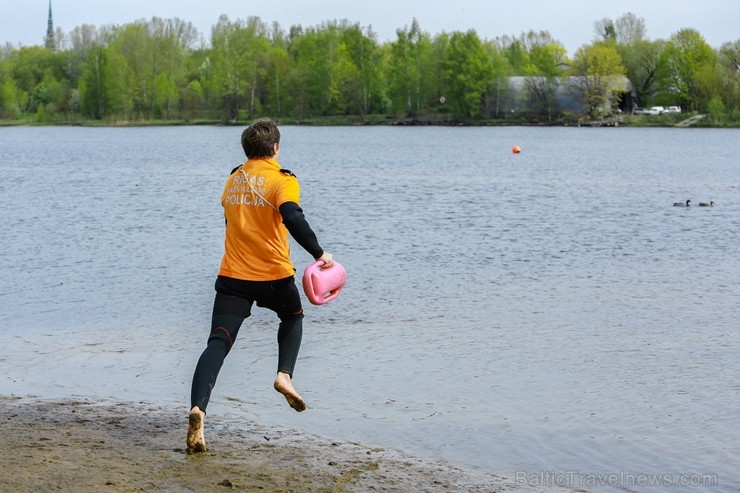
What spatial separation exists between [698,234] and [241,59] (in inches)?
4389

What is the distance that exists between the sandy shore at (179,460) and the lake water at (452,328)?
45 centimetres

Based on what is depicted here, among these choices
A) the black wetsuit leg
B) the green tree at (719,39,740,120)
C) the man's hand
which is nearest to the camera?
the black wetsuit leg

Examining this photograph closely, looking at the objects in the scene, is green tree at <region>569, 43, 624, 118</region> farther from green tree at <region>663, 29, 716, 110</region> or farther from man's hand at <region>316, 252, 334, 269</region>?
man's hand at <region>316, 252, 334, 269</region>

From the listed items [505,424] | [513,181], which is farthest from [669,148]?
[505,424]

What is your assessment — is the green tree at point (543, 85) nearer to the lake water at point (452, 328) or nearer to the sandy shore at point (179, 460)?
the lake water at point (452, 328)

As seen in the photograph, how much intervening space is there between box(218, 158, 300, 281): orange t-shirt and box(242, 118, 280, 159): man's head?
57mm

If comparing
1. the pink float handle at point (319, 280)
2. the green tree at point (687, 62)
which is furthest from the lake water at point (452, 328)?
the green tree at point (687, 62)

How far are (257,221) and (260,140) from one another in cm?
53

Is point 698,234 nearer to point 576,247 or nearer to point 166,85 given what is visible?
point 576,247

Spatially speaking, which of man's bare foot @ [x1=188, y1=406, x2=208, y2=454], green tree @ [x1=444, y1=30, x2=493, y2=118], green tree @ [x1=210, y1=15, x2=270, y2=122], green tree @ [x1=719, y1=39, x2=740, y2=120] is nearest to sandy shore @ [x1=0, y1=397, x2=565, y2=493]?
man's bare foot @ [x1=188, y1=406, x2=208, y2=454]

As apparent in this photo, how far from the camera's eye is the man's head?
6.49 m

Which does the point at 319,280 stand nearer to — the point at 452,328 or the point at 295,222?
the point at 295,222

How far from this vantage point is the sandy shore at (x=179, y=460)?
589 cm

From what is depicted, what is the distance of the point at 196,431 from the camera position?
21.2ft
